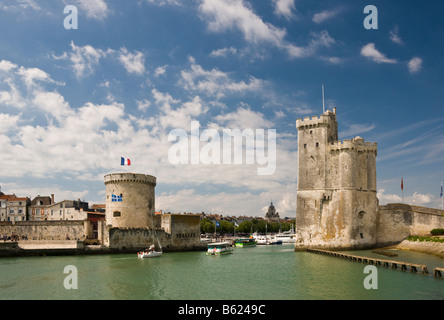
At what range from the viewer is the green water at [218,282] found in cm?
2344

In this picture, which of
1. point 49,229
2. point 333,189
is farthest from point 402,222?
point 49,229

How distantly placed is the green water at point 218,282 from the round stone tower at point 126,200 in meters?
17.6

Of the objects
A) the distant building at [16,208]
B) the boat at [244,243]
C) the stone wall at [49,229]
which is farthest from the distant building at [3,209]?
the boat at [244,243]

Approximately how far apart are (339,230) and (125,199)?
31.1 meters

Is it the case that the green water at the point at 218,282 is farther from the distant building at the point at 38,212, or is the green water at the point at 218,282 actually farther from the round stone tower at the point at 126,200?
the distant building at the point at 38,212

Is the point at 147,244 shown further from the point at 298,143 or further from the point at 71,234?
the point at 298,143

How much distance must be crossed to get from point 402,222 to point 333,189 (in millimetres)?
11249

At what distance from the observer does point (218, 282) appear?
28.3 metres

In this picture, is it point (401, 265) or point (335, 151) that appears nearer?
point (401, 265)

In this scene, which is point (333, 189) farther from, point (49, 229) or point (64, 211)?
point (64, 211)

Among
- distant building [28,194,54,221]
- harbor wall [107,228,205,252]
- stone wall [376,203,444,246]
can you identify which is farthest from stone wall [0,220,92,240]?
stone wall [376,203,444,246]

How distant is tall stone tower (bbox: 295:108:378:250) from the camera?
49938 mm

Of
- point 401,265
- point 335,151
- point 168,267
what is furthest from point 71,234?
point 401,265

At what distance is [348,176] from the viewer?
5009 centimetres
